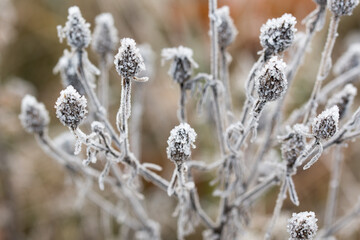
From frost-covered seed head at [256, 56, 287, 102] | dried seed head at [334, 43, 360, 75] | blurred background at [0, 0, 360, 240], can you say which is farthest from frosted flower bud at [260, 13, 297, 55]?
blurred background at [0, 0, 360, 240]

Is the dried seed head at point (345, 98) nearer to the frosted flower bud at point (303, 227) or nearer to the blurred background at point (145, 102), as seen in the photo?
the frosted flower bud at point (303, 227)

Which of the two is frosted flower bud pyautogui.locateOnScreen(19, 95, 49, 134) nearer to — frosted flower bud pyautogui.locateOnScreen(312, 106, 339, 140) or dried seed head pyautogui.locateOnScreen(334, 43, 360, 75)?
frosted flower bud pyautogui.locateOnScreen(312, 106, 339, 140)

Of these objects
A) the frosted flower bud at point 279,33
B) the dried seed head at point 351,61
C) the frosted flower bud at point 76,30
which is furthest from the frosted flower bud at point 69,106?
the dried seed head at point 351,61

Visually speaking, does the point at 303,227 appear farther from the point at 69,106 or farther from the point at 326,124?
the point at 69,106

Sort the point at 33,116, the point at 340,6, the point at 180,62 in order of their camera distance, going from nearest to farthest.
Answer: the point at 340,6 < the point at 180,62 < the point at 33,116

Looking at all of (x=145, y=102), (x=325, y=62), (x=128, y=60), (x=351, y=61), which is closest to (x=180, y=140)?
(x=128, y=60)

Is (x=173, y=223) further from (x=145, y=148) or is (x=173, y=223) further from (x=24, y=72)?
(x=24, y=72)
